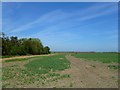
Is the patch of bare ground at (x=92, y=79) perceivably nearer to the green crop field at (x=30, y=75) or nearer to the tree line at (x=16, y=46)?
the green crop field at (x=30, y=75)

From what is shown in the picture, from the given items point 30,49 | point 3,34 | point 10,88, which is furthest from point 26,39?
point 10,88

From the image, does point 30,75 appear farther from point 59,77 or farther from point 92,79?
point 92,79

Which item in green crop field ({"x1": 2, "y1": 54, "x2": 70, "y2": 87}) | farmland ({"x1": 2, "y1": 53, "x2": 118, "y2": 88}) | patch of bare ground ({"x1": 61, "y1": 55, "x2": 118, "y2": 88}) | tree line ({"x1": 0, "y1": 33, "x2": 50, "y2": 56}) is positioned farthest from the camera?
tree line ({"x1": 0, "y1": 33, "x2": 50, "y2": 56})

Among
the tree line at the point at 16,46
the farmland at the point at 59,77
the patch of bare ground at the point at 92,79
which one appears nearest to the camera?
the patch of bare ground at the point at 92,79

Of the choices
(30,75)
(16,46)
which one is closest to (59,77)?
(30,75)

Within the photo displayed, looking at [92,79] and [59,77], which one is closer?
[92,79]

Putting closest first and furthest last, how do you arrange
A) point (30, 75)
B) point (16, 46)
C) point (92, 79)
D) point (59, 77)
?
point (92, 79), point (59, 77), point (30, 75), point (16, 46)

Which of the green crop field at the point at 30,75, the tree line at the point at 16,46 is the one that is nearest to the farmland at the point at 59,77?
the green crop field at the point at 30,75

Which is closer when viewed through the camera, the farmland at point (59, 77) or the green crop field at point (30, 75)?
the farmland at point (59, 77)

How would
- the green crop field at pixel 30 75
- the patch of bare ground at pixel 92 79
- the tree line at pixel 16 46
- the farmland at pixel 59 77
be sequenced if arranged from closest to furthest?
the patch of bare ground at pixel 92 79, the farmland at pixel 59 77, the green crop field at pixel 30 75, the tree line at pixel 16 46

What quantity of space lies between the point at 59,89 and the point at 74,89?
64cm

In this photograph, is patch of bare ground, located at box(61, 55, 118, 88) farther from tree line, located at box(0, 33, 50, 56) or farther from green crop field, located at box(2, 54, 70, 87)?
tree line, located at box(0, 33, 50, 56)

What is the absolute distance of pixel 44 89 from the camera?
998cm

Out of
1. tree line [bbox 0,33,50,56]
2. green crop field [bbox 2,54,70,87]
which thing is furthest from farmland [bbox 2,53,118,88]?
tree line [bbox 0,33,50,56]
